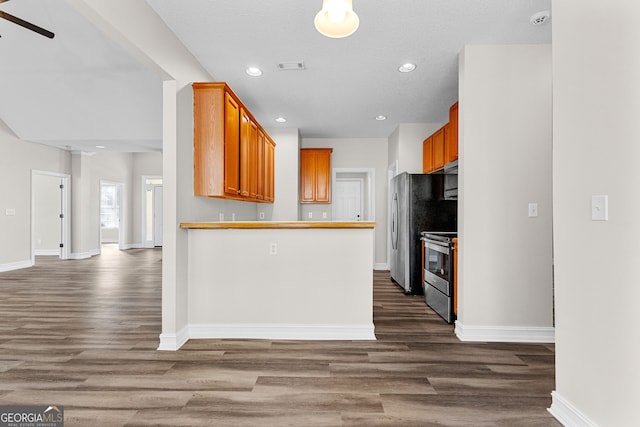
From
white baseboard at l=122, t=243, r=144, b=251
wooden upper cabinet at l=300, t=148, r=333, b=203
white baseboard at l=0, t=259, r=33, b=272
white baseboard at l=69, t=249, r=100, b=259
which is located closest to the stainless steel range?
wooden upper cabinet at l=300, t=148, r=333, b=203

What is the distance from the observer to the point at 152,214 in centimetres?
1015

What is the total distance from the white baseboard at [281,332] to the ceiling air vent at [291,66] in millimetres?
2466

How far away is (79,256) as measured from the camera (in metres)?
7.59

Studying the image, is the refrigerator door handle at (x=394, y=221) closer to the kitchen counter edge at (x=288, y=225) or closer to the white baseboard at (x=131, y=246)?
the kitchen counter edge at (x=288, y=225)

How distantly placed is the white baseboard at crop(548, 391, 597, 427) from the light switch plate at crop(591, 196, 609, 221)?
3.17 feet

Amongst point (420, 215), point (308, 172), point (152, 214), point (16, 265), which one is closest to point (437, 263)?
point (420, 215)

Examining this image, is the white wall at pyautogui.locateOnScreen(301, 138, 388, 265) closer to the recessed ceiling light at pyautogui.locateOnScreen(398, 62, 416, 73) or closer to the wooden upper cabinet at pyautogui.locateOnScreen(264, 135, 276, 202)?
the wooden upper cabinet at pyautogui.locateOnScreen(264, 135, 276, 202)

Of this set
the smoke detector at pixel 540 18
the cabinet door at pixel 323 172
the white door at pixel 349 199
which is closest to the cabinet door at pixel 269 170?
the cabinet door at pixel 323 172

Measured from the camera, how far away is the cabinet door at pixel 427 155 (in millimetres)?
4844

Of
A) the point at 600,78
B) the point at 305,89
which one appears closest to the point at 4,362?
the point at 305,89

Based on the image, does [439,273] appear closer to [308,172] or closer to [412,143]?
[412,143]

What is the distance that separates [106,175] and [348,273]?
829cm

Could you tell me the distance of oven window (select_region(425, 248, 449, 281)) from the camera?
3465 millimetres

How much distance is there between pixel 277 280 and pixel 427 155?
324 centimetres
